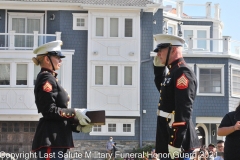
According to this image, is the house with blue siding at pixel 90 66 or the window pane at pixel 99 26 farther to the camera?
the window pane at pixel 99 26

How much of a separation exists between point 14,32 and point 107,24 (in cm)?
570

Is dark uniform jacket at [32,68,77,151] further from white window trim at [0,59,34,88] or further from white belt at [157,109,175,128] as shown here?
white window trim at [0,59,34,88]

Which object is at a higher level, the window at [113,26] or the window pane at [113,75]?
the window at [113,26]

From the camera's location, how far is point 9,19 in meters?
45.5

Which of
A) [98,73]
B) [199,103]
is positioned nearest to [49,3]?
[98,73]

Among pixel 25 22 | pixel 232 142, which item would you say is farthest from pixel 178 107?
pixel 25 22

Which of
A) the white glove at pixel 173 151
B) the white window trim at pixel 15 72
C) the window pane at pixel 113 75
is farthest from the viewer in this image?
the window pane at pixel 113 75

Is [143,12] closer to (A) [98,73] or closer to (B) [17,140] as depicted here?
(A) [98,73]

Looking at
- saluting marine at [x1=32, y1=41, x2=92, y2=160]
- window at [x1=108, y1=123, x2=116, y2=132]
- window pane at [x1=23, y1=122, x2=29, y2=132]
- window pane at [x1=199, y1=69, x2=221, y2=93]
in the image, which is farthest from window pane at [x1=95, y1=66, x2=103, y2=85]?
saluting marine at [x1=32, y1=41, x2=92, y2=160]

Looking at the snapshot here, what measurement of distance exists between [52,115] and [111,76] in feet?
115

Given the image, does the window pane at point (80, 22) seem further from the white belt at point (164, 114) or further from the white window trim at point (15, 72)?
the white belt at point (164, 114)

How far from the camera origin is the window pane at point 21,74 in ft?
144

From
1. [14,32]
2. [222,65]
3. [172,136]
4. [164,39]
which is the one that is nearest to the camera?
[172,136]

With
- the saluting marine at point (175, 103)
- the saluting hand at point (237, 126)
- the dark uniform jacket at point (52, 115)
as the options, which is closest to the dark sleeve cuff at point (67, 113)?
the dark uniform jacket at point (52, 115)
